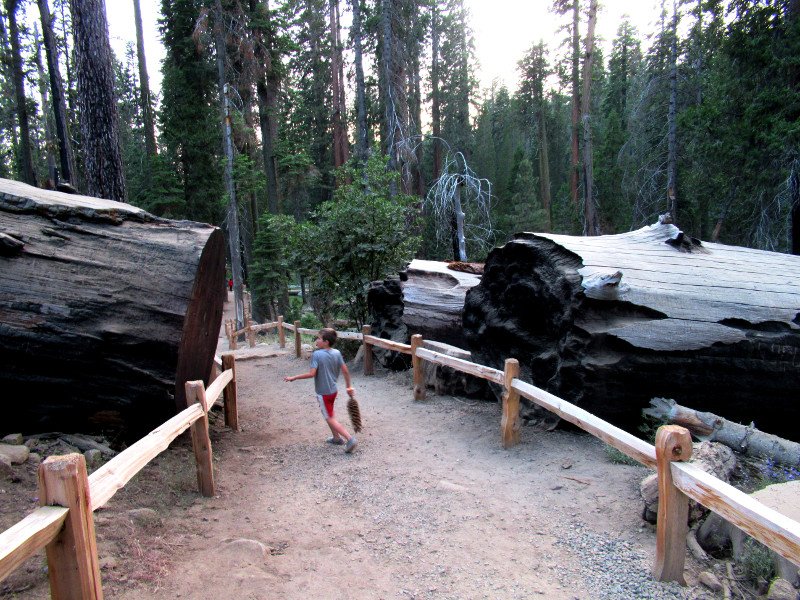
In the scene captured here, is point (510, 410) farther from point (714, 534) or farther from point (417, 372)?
point (417, 372)

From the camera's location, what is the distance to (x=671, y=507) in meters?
2.80

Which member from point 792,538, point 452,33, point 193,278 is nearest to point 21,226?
point 193,278

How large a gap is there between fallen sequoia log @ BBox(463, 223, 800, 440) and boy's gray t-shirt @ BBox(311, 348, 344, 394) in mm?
2268

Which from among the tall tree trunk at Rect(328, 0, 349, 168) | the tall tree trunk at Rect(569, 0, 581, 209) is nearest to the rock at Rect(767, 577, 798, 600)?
the tall tree trunk at Rect(569, 0, 581, 209)

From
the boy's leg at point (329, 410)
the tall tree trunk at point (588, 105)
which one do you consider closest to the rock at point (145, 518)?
the boy's leg at point (329, 410)

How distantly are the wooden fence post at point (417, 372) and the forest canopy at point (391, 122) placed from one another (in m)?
5.27

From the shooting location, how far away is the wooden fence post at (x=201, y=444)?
432 cm

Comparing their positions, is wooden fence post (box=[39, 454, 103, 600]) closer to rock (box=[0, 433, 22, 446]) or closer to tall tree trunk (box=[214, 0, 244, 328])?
rock (box=[0, 433, 22, 446])

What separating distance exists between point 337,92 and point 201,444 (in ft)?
74.6

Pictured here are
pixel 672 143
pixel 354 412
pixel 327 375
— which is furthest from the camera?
pixel 672 143

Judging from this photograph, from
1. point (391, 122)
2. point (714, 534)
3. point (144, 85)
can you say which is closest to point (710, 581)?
point (714, 534)

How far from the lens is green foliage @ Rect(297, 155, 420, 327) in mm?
12812

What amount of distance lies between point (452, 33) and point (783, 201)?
951 inches

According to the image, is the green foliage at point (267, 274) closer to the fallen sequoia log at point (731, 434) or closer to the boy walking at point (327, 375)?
the boy walking at point (327, 375)
